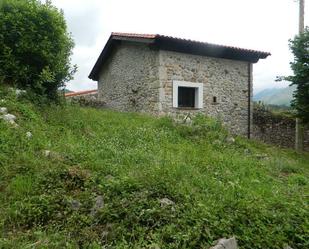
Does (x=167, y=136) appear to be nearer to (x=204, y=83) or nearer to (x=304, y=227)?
(x=304, y=227)

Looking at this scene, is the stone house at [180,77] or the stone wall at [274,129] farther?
the stone wall at [274,129]

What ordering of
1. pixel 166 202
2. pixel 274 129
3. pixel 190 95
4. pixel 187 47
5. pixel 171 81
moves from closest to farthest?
pixel 166 202 → pixel 171 81 → pixel 187 47 → pixel 190 95 → pixel 274 129

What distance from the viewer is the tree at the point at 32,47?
934 cm

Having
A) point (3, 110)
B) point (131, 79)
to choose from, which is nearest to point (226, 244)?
point (3, 110)

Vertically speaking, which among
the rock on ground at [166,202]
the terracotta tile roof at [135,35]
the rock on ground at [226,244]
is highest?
the terracotta tile roof at [135,35]

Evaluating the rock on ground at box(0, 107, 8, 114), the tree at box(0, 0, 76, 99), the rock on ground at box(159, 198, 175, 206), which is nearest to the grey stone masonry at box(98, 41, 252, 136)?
the tree at box(0, 0, 76, 99)

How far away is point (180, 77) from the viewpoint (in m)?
13.9

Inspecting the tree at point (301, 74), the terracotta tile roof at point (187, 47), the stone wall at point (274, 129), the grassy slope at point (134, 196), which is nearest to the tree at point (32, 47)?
the grassy slope at point (134, 196)

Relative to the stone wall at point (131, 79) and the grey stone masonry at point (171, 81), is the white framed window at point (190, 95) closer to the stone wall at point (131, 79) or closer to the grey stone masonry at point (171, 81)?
the grey stone masonry at point (171, 81)

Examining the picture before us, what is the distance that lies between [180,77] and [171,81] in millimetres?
482

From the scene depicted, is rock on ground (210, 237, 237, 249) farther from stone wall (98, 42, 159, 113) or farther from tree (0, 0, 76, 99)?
stone wall (98, 42, 159, 113)

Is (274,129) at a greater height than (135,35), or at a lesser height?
Result: lesser

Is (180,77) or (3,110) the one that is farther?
(180,77)

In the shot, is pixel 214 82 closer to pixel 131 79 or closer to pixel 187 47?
pixel 187 47
